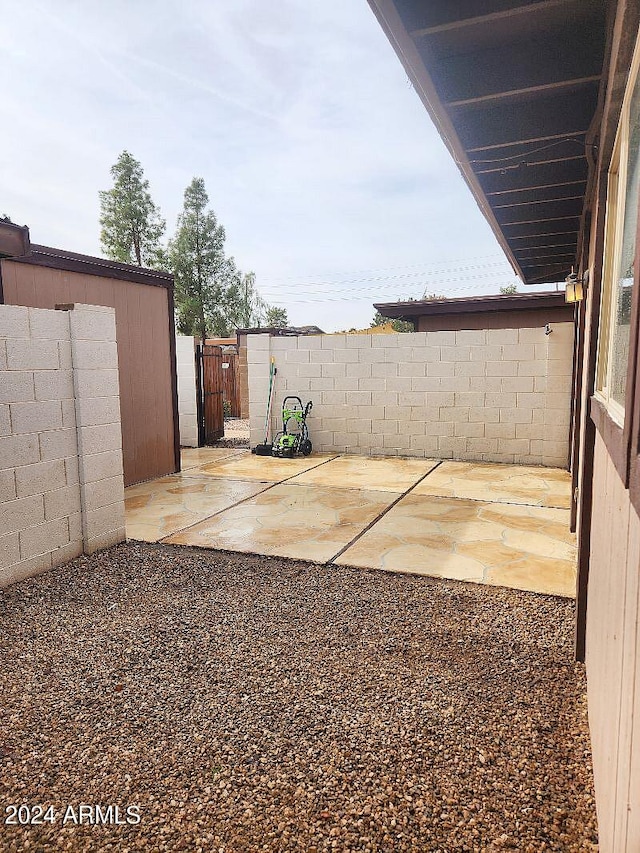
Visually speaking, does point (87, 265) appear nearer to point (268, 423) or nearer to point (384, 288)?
point (268, 423)

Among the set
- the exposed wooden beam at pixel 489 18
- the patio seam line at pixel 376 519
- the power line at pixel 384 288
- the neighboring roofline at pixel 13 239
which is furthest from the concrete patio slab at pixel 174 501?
the power line at pixel 384 288

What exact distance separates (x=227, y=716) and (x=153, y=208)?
22.8 metres

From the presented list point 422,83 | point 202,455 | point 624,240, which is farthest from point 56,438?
point 202,455

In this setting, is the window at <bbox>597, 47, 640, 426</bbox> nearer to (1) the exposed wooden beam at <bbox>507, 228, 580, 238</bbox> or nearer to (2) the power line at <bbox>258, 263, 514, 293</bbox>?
(1) the exposed wooden beam at <bbox>507, 228, 580, 238</bbox>

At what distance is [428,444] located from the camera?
7660mm

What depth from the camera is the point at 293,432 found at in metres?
8.39

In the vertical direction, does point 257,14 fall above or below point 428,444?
above

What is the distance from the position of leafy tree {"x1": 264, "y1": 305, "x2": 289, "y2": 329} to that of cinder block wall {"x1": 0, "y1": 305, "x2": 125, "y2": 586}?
33.3 m

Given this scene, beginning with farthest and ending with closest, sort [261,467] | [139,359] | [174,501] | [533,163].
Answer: [261,467], [139,359], [174,501], [533,163]

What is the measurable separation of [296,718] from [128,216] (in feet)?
74.2

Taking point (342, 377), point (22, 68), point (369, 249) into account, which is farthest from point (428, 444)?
point (369, 249)

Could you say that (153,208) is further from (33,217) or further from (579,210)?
(579,210)

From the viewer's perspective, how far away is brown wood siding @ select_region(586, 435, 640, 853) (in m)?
0.86

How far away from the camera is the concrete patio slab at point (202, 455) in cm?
754
